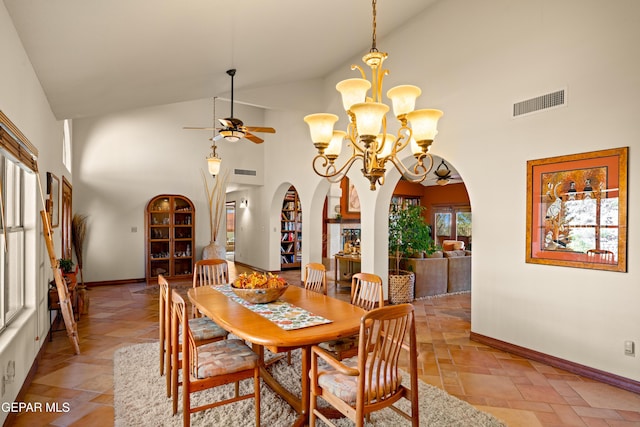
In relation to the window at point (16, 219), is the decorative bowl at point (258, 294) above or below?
below

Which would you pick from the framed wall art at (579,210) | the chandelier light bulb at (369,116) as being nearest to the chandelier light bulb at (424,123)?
the chandelier light bulb at (369,116)

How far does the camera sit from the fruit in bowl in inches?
106

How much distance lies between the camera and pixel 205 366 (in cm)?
225

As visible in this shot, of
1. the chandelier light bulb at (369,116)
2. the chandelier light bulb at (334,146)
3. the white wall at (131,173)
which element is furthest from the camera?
the white wall at (131,173)

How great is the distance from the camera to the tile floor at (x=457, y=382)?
2506 mm

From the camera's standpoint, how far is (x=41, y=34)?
250 cm

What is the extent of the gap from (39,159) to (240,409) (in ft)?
9.43

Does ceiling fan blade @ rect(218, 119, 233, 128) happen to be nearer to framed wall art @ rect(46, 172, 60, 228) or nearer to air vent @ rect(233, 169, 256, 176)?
framed wall art @ rect(46, 172, 60, 228)

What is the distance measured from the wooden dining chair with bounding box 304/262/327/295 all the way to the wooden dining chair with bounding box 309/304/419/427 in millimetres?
1367

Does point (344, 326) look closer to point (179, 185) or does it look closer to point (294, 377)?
point (294, 377)

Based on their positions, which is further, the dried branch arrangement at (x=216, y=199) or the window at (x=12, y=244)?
the dried branch arrangement at (x=216, y=199)

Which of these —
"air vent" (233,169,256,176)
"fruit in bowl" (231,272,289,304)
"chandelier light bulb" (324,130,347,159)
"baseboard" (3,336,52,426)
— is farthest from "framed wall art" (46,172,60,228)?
"air vent" (233,169,256,176)

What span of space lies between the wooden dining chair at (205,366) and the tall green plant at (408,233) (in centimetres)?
388

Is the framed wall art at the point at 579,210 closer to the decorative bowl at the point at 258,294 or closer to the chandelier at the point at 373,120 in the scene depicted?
the chandelier at the point at 373,120
